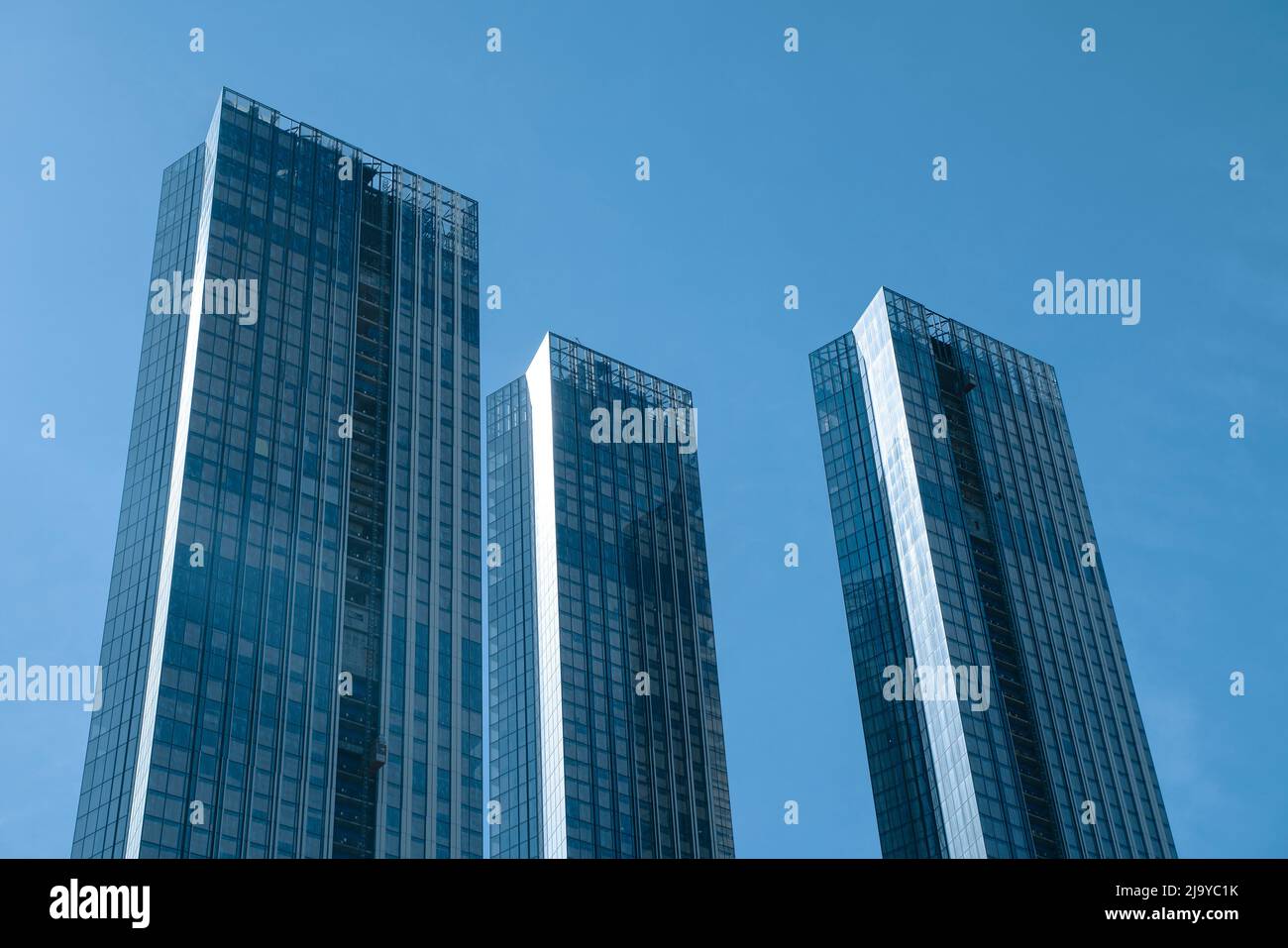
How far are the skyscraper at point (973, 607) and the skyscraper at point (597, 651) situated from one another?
18263mm

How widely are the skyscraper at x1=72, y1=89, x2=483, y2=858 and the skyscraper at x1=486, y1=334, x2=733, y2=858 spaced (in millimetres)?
35842

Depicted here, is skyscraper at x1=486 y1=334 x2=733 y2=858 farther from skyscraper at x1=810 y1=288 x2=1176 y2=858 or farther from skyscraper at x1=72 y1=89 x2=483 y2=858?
skyscraper at x1=72 y1=89 x2=483 y2=858

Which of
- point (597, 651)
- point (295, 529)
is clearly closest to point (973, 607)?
point (597, 651)

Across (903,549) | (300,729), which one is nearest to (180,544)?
(300,729)

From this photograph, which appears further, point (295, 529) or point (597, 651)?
point (597, 651)

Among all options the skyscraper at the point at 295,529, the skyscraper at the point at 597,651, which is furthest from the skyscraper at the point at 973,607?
the skyscraper at the point at 295,529

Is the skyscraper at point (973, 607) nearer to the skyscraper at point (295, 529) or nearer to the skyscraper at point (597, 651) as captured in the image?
the skyscraper at point (597, 651)

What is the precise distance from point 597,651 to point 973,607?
39.3 m

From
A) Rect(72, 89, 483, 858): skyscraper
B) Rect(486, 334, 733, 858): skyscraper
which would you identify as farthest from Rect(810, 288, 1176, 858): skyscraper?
Rect(72, 89, 483, 858): skyscraper

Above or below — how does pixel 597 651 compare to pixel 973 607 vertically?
above

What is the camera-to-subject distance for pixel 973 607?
164625 millimetres

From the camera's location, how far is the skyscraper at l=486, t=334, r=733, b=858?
166m

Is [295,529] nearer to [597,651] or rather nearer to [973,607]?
[597,651]
